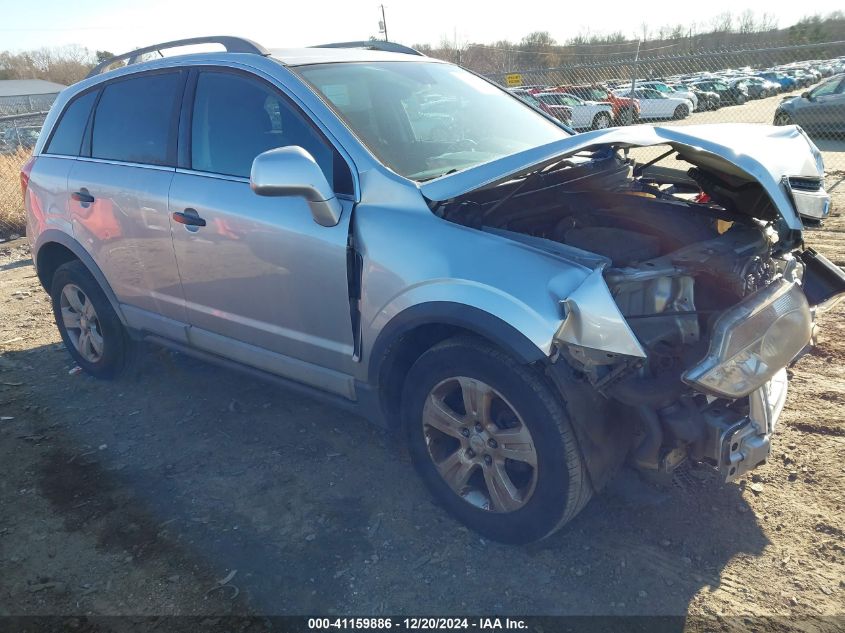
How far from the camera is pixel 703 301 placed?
266 centimetres

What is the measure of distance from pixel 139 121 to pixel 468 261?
248 centimetres

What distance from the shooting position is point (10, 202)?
10.7 m

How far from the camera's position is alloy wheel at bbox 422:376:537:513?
2525 mm

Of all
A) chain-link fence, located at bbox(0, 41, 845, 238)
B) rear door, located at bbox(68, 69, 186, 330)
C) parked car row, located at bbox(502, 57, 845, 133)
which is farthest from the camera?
parked car row, located at bbox(502, 57, 845, 133)

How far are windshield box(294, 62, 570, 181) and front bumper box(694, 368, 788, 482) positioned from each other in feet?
5.08

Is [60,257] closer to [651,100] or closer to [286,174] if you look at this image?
[286,174]

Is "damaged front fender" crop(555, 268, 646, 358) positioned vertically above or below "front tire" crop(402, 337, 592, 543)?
above

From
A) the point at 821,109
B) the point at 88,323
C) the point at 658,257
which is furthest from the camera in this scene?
the point at 821,109

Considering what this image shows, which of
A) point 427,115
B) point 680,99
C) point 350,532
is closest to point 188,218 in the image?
point 427,115

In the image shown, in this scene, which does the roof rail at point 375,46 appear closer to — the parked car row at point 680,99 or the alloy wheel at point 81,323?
the parked car row at point 680,99

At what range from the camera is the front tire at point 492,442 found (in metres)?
2.38

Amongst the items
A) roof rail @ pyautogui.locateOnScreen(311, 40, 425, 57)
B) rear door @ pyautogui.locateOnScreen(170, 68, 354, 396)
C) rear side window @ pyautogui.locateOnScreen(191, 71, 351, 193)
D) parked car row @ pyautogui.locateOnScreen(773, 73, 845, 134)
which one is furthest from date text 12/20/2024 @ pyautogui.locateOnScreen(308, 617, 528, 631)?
parked car row @ pyautogui.locateOnScreen(773, 73, 845, 134)

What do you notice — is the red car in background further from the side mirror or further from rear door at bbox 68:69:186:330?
the side mirror

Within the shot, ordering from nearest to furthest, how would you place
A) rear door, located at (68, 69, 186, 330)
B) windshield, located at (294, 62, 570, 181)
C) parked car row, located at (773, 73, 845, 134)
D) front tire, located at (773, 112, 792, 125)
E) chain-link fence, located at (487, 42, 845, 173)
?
windshield, located at (294, 62, 570, 181)
rear door, located at (68, 69, 186, 330)
chain-link fence, located at (487, 42, 845, 173)
parked car row, located at (773, 73, 845, 134)
front tire, located at (773, 112, 792, 125)
